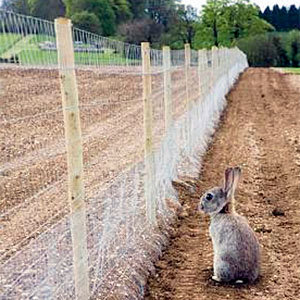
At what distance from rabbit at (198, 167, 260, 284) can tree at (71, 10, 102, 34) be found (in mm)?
2256

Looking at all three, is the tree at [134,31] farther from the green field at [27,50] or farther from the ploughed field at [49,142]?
the green field at [27,50]

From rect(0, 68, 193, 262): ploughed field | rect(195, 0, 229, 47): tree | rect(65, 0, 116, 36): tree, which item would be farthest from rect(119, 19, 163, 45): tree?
rect(195, 0, 229, 47): tree

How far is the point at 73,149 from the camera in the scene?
14.0ft

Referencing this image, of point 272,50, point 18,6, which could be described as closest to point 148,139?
point 18,6

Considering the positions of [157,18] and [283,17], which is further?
[283,17]

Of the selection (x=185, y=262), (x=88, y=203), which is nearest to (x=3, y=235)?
(x=88, y=203)

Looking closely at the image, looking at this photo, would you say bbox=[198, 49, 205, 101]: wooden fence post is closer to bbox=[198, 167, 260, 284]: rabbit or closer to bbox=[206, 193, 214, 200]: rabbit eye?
bbox=[206, 193, 214, 200]: rabbit eye

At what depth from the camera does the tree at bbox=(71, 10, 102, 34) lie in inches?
249

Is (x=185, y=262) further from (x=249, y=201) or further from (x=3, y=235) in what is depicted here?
(x=249, y=201)

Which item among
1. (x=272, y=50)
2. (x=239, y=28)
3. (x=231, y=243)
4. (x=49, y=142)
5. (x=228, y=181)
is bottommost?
(x=272, y=50)

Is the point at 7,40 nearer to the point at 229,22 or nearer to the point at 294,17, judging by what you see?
the point at 229,22

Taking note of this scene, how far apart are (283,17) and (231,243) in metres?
103

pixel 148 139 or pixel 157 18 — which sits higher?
pixel 157 18

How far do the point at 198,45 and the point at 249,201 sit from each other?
227 ft
